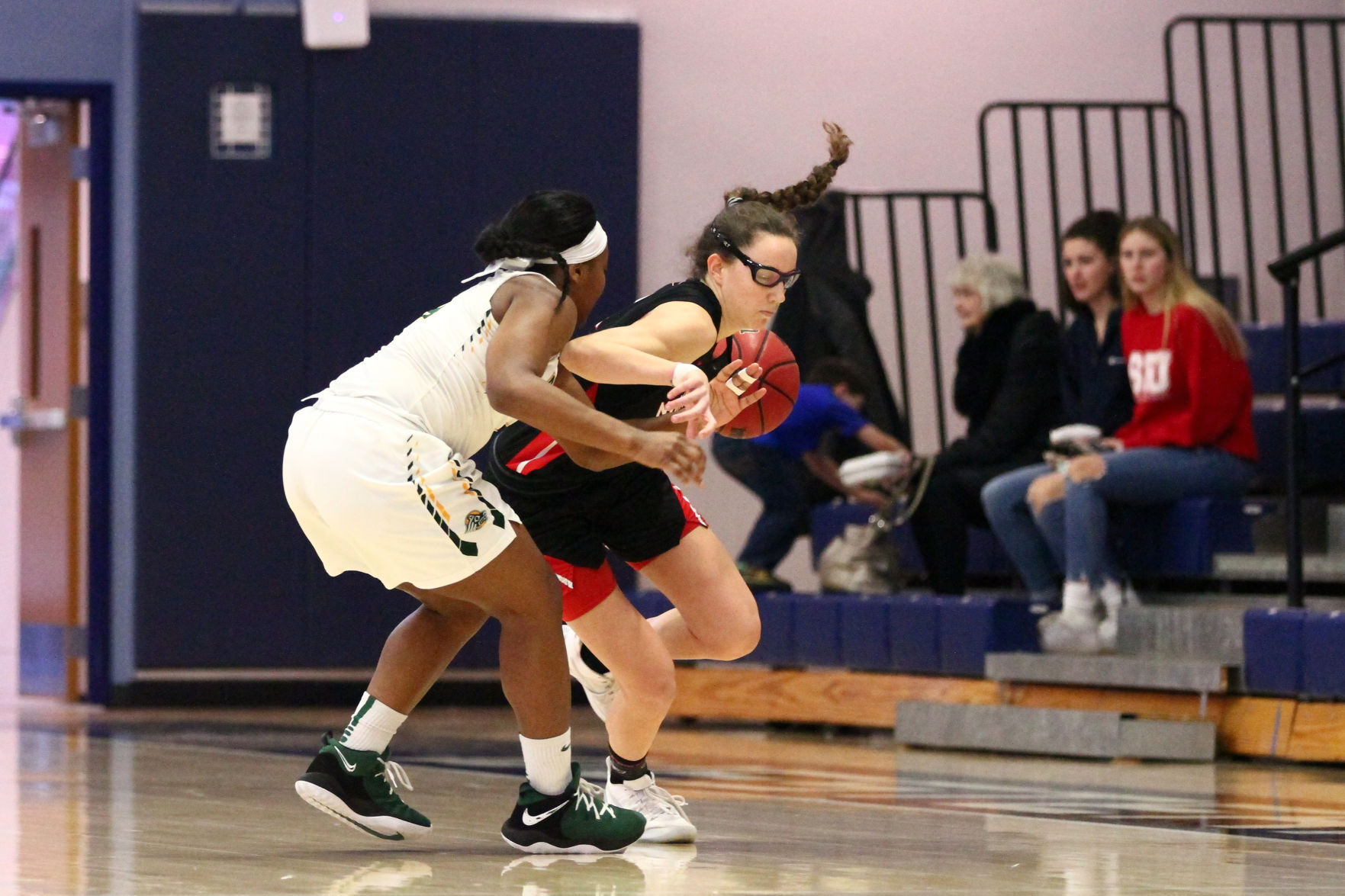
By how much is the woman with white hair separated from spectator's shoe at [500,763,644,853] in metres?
3.52

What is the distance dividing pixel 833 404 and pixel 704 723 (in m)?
1.34

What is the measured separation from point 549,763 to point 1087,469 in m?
3.13

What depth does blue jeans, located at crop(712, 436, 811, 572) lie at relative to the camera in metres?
7.24

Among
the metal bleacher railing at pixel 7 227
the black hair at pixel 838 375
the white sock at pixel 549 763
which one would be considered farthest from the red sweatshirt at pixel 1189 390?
the metal bleacher railing at pixel 7 227

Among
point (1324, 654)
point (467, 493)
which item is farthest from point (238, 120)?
point (467, 493)

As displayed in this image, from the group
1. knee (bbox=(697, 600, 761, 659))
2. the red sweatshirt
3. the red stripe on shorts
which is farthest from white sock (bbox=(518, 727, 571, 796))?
the red sweatshirt

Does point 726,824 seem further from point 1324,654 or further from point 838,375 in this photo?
point 838,375

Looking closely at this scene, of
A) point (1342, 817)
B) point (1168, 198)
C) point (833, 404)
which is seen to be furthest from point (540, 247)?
point (1168, 198)

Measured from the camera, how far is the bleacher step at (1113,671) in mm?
5891

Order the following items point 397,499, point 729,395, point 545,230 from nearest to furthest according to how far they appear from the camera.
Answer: point 397,499
point 545,230
point 729,395

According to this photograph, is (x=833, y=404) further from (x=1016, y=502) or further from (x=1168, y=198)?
(x=1168, y=198)

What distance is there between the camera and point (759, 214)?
3.78 metres

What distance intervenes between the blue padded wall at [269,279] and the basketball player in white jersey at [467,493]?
15.7ft

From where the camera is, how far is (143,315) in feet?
26.8
